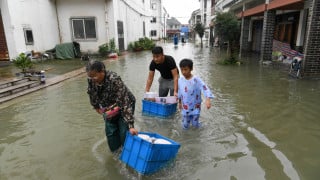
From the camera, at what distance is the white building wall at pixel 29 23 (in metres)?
13.6

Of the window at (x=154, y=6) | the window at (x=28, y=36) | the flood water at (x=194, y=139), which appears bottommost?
the flood water at (x=194, y=139)

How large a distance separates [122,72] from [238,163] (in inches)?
350

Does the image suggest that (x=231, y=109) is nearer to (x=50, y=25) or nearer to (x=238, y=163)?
(x=238, y=163)

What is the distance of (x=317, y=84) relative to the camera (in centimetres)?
859

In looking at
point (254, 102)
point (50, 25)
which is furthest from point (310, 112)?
point (50, 25)

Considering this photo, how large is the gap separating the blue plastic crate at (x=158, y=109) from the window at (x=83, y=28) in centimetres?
1392

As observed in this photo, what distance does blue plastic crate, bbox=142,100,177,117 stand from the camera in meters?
5.47

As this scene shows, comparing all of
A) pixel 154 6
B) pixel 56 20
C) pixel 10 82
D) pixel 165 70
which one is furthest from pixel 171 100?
pixel 154 6

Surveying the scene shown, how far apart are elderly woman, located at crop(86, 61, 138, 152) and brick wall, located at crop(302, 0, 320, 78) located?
26.8ft

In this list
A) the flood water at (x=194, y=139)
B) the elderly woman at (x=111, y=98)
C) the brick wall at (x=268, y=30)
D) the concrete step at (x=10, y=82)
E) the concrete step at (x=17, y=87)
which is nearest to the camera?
the elderly woman at (x=111, y=98)

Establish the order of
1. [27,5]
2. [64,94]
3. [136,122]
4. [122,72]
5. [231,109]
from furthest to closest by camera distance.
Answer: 1. [27,5]
2. [122,72]
3. [64,94]
4. [231,109]
5. [136,122]

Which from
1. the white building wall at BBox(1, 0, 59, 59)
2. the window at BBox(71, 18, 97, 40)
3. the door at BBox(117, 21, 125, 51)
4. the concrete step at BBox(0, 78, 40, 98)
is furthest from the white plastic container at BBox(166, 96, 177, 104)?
the door at BBox(117, 21, 125, 51)

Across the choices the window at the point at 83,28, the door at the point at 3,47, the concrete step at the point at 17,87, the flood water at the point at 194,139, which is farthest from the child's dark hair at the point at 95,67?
the window at the point at 83,28

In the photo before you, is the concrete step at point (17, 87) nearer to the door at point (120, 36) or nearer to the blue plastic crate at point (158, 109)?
the blue plastic crate at point (158, 109)
